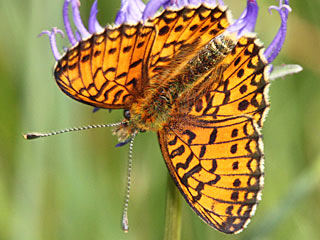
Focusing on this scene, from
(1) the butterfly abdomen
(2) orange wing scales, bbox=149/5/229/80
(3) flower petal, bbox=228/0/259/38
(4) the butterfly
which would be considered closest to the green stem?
(4) the butterfly

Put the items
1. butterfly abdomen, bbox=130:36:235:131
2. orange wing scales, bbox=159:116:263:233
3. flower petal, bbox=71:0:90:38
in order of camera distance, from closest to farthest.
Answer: orange wing scales, bbox=159:116:263:233 → butterfly abdomen, bbox=130:36:235:131 → flower petal, bbox=71:0:90:38

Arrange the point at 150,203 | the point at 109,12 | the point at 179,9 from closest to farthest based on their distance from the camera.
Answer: the point at 179,9, the point at 150,203, the point at 109,12

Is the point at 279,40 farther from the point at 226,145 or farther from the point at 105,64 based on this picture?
the point at 105,64

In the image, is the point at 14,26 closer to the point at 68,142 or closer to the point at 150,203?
the point at 68,142

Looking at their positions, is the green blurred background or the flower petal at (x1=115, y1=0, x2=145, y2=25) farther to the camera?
the green blurred background

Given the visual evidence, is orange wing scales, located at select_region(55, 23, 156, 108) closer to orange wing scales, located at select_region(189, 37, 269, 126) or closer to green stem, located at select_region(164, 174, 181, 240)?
orange wing scales, located at select_region(189, 37, 269, 126)

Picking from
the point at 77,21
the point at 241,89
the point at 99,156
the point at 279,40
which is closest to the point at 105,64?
the point at 77,21

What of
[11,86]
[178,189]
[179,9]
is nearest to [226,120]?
[178,189]
